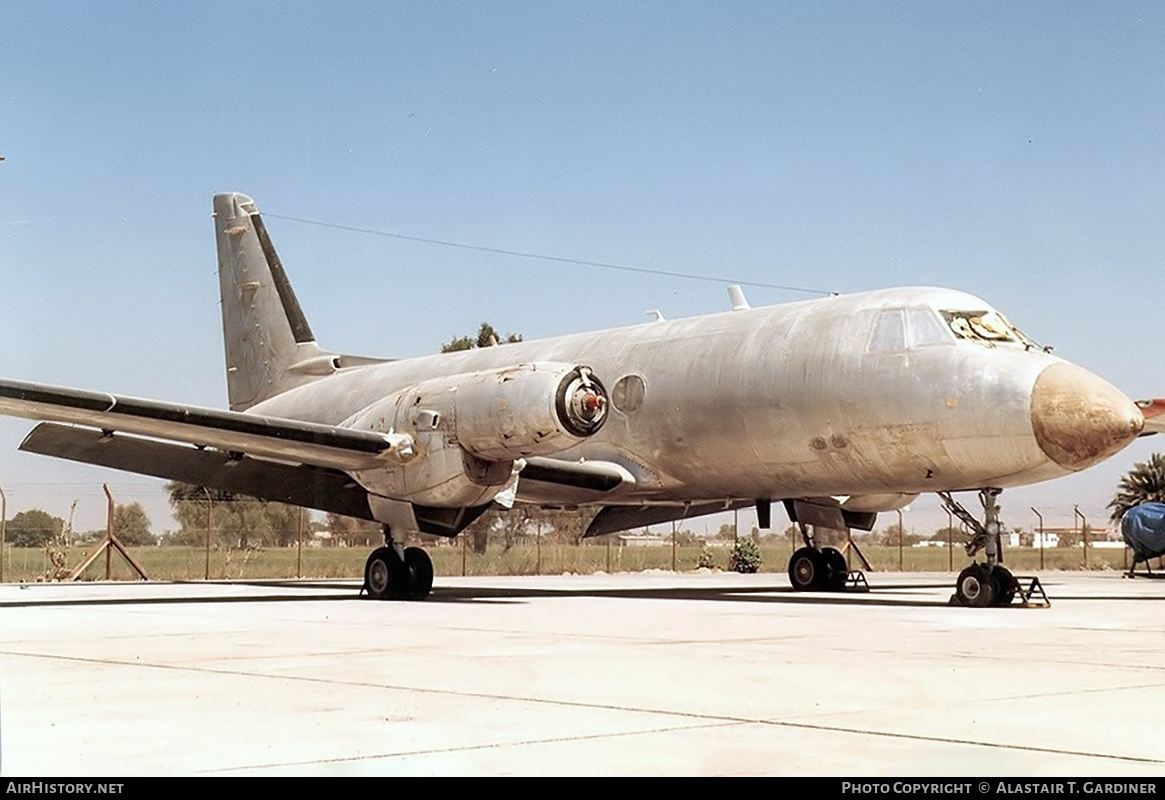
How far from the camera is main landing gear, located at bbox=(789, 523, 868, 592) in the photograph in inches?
870

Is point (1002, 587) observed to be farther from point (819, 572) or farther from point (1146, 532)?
point (1146, 532)

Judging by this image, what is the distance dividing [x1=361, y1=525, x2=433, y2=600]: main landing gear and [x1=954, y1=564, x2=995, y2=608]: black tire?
6505 millimetres

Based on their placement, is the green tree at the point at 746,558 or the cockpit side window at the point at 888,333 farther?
the green tree at the point at 746,558

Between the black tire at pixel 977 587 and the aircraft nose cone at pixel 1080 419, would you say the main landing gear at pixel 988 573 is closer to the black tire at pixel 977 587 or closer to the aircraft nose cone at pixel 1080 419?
the black tire at pixel 977 587

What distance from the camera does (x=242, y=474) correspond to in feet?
64.9

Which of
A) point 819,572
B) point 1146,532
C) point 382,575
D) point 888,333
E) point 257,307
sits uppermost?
point 257,307

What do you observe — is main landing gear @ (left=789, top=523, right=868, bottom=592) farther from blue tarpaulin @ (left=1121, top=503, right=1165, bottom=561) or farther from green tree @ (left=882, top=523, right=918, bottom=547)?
green tree @ (left=882, top=523, right=918, bottom=547)

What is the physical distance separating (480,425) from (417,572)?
2364 mm

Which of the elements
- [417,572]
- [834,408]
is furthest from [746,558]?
[834,408]

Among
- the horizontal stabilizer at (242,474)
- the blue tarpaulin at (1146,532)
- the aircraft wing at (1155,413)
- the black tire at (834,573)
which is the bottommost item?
the black tire at (834,573)

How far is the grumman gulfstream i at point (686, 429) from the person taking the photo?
15.7 metres

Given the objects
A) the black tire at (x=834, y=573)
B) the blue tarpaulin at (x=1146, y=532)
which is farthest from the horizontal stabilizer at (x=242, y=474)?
the blue tarpaulin at (x=1146, y=532)

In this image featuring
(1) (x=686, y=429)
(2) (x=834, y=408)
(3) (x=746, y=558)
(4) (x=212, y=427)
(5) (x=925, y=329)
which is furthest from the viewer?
(3) (x=746, y=558)

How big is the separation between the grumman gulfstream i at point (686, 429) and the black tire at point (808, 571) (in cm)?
103
